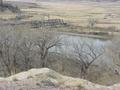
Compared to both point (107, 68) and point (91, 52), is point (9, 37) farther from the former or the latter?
point (107, 68)

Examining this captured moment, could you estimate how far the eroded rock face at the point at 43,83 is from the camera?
56.9 ft

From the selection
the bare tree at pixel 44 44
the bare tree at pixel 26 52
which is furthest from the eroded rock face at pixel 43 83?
the bare tree at pixel 44 44

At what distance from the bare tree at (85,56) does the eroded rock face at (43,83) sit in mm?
21255

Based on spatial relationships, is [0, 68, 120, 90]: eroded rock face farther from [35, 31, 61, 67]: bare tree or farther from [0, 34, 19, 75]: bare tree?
[35, 31, 61, 67]: bare tree

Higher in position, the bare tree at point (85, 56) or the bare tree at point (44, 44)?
the bare tree at point (44, 44)

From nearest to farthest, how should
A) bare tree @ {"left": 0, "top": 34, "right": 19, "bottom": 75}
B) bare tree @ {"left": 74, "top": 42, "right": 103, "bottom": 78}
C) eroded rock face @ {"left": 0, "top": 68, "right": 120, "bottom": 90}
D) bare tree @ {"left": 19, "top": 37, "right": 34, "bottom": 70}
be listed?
eroded rock face @ {"left": 0, "top": 68, "right": 120, "bottom": 90} < bare tree @ {"left": 0, "top": 34, "right": 19, "bottom": 75} < bare tree @ {"left": 19, "top": 37, "right": 34, "bottom": 70} < bare tree @ {"left": 74, "top": 42, "right": 103, "bottom": 78}

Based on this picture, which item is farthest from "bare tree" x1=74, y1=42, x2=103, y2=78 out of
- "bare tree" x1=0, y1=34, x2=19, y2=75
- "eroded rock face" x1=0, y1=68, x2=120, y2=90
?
"eroded rock face" x1=0, y1=68, x2=120, y2=90

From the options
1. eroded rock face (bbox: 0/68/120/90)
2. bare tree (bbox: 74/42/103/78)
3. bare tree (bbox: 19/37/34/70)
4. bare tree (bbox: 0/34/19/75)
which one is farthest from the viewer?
bare tree (bbox: 74/42/103/78)

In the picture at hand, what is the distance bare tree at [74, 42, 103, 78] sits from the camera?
1598 inches

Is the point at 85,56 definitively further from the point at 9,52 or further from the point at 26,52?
the point at 9,52

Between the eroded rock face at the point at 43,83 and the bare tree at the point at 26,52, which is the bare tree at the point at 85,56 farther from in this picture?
the eroded rock face at the point at 43,83

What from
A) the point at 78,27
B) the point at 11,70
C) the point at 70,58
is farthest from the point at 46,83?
the point at 78,27

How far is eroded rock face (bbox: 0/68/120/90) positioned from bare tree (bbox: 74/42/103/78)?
21255 millimetres

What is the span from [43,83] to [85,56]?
24.5 meters
